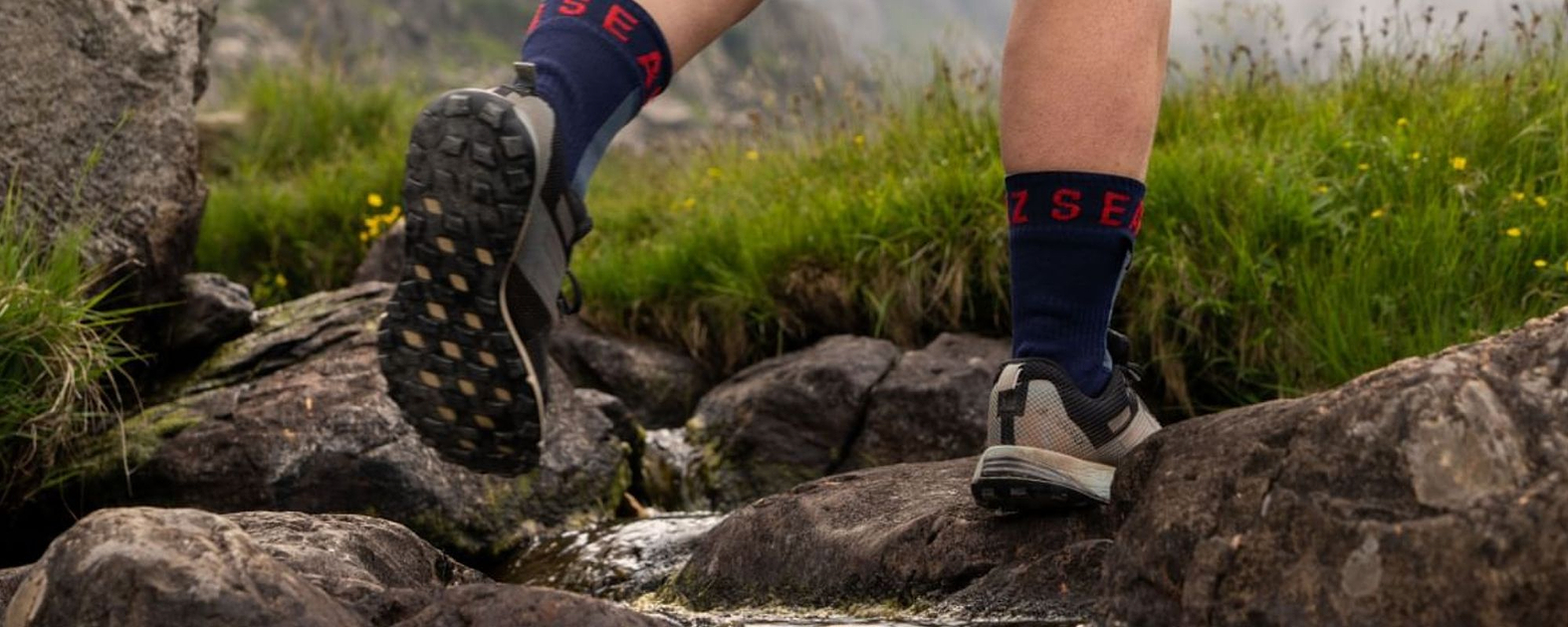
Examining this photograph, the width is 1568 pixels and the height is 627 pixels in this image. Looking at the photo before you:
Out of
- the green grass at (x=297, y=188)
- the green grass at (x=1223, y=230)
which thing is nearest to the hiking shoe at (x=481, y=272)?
the green grass at (x=1223, y=230)

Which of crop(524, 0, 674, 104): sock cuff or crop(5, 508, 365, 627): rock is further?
crop(524, 0, 674, 104): sock cuff

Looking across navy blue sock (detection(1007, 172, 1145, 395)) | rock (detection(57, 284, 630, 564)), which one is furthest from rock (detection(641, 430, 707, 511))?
navy blue sock (detection(1007, 172, 1145, 395))

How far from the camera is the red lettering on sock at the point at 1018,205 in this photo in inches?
98.7

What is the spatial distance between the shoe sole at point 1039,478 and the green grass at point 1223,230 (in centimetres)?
212

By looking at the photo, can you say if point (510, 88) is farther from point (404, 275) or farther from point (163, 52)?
point (163, 52)

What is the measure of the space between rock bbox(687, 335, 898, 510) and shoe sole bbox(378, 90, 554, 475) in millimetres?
2720

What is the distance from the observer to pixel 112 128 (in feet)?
15.4

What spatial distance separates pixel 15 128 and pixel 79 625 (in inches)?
110

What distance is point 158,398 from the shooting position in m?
4.83

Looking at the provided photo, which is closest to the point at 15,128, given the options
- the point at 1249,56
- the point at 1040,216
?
the point at 1040,216

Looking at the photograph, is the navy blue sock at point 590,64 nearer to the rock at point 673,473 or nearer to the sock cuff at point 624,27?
the sock cuff at point 624,27

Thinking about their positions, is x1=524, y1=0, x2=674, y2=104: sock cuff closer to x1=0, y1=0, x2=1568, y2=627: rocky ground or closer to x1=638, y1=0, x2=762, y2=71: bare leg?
x1=638, y1=0, x2=762, y2=71: bare leg

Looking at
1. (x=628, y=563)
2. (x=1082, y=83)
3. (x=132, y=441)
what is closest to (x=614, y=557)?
(x=628, y=563)

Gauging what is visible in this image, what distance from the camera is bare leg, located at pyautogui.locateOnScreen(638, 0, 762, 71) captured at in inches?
95.6
